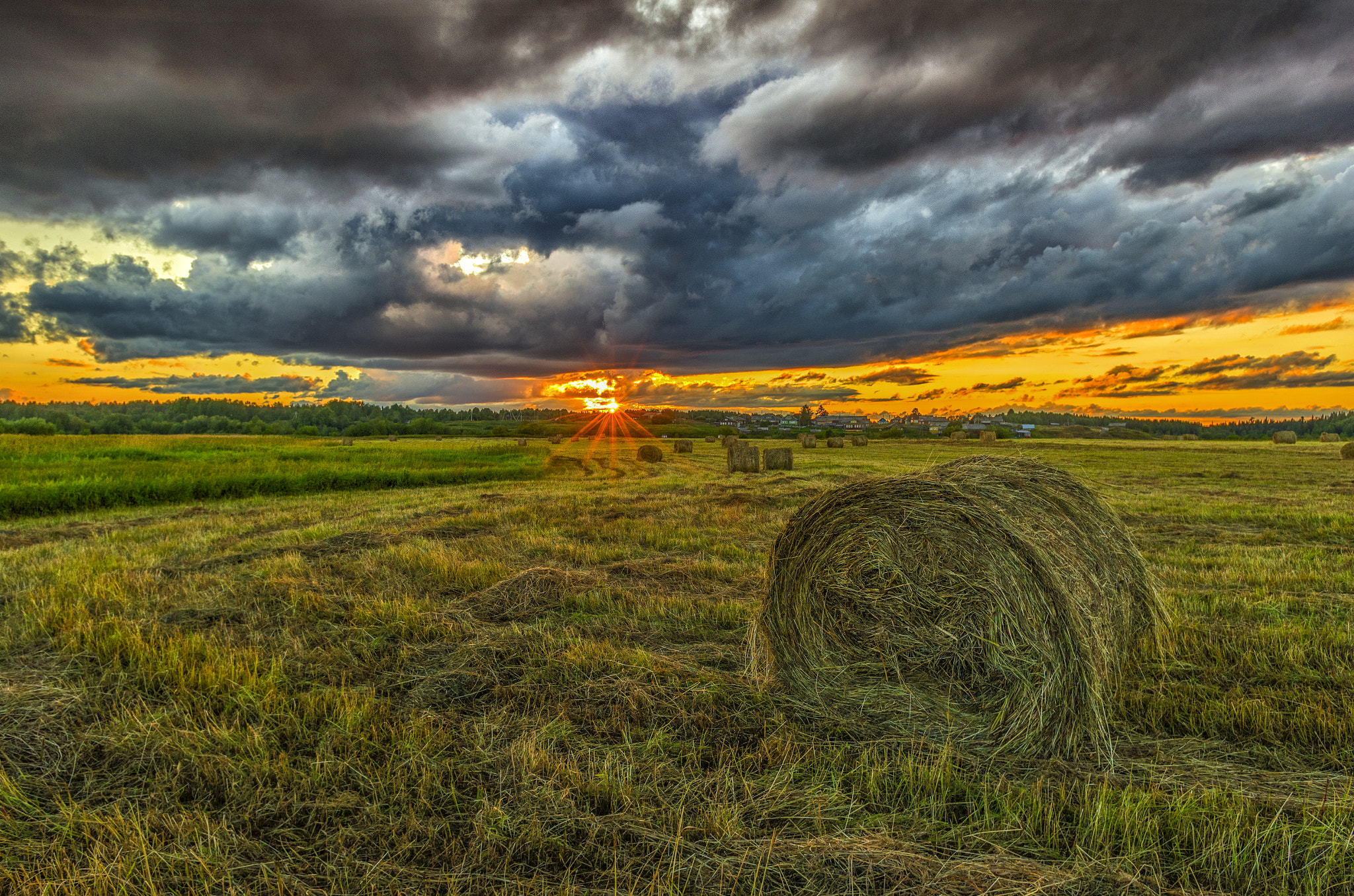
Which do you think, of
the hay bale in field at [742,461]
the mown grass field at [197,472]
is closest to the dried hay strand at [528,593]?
the mown grass field at [197,472]

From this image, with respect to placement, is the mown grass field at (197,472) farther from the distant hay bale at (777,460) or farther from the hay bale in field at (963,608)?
the hay bale in field at (963,608)

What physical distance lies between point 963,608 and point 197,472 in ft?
85.3

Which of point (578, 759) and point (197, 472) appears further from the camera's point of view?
point (197, 472)

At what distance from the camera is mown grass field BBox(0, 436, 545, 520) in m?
16.8

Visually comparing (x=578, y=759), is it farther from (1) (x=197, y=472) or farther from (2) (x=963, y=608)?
(1) (x=197, y=472)

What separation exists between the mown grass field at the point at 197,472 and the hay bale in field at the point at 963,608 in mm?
20430

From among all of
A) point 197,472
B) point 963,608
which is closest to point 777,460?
point 963,608

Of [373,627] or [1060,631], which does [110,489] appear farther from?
[1060,631]

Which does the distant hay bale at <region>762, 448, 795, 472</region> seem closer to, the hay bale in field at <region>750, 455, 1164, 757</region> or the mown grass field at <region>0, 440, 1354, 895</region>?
the mown grass field at <region>0, 440, 1354, 895</region>

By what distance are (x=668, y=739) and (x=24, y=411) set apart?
143 m

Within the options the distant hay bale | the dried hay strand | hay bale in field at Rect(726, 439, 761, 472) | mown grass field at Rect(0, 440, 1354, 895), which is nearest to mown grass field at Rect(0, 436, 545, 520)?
hay bale in field at Rect(726, 439, 761, 472)

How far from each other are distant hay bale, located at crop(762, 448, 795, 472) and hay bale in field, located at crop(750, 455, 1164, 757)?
20.0 m

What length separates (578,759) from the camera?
375 cm

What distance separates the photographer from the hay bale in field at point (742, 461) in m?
25.5
